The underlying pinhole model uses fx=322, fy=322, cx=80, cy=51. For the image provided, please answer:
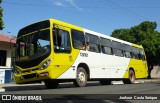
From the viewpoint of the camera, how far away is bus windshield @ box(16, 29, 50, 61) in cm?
1416

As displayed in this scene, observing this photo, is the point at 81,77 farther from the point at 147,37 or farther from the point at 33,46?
the point at 147,37

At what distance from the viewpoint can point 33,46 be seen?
576 inches

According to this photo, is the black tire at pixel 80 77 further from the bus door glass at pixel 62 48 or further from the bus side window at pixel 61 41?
the bus side window at pixel 61 41

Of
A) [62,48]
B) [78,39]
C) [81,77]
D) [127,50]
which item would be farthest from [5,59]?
[62,48]

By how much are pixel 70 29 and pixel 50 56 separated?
229cm

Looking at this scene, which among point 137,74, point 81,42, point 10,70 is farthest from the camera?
point 10,70

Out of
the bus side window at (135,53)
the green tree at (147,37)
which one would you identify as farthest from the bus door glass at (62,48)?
the green tree at (147,37)

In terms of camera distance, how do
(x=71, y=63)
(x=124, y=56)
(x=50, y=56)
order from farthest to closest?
(x=124, y=56) < (x=71, y=63) < (x=50, y=56)

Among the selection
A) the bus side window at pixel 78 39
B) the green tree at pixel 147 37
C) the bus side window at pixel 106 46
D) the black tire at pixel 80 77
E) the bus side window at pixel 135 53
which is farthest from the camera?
the green tree at pixel 147 37

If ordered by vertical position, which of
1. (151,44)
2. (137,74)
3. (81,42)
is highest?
(151,44)

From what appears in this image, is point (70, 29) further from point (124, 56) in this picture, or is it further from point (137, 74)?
point (137, 74)

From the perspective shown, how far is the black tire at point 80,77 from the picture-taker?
1555cm

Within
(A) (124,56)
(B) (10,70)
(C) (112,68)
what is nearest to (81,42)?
(C) (112,68)

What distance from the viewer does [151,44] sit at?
52594mm
